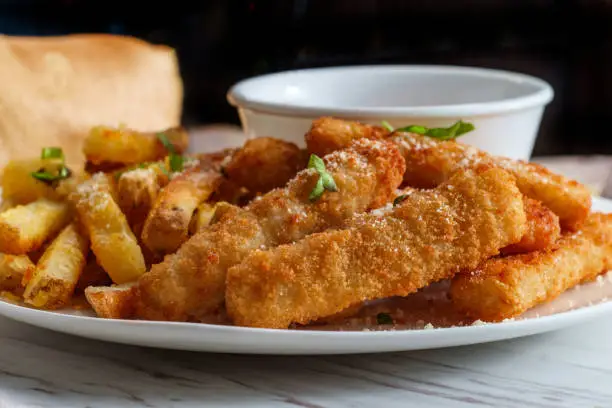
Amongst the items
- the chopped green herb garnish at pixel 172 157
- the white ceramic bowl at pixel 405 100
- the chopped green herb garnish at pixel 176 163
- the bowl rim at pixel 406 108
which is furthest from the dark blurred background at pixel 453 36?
the chopped green herb garnish at pixel 176 163

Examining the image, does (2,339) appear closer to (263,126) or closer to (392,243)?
(392,243)

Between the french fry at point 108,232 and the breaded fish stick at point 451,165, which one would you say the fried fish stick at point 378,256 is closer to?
the breaded fish stick at point 451,165

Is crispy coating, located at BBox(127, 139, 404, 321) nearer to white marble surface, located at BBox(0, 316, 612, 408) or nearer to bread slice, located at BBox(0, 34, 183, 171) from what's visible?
white marble surface, located at BBox(0, 316, 612, 408)

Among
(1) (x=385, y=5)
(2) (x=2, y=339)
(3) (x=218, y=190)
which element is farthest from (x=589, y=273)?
(1) (x=385, y=5)

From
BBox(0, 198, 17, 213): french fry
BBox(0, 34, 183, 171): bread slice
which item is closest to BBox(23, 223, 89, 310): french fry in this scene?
BBox(0, 198, 17, 213): french fry

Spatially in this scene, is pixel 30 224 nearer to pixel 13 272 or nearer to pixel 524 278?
pixel 13 272
